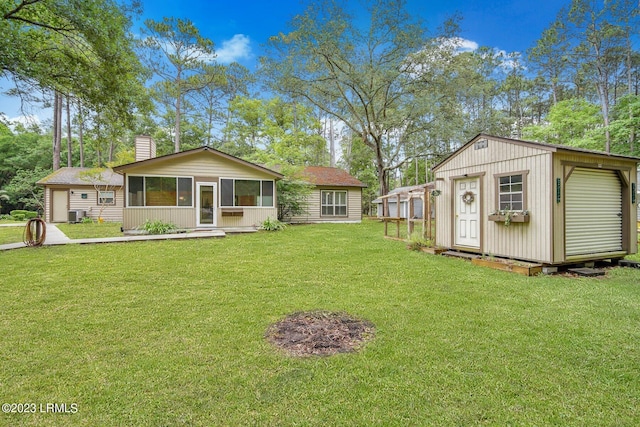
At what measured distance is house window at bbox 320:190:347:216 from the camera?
57.0 ft

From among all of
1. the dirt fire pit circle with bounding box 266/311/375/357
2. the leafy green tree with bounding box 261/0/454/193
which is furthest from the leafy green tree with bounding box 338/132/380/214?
the dirt fire pit circle with bounding box 266/311/375/357

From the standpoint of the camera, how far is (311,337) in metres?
2.80

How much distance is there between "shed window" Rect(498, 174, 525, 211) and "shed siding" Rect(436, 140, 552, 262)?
0.10m

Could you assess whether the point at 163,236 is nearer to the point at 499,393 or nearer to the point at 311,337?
the point at 311,337

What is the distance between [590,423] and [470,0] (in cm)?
1974

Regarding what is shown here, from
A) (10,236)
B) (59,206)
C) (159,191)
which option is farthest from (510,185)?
(59,206)

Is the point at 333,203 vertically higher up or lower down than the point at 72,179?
lower down

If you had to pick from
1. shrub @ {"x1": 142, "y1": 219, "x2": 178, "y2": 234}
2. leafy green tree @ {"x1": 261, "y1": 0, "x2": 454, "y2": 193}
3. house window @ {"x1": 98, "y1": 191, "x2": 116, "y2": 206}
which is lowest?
shrub @ {"x1": 142, "y1": 219, "x2": 178, "y2": 234}

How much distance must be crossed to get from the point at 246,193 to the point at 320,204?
587cm

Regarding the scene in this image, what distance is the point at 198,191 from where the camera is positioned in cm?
1143

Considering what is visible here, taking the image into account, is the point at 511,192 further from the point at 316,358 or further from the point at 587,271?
the point at 316,358

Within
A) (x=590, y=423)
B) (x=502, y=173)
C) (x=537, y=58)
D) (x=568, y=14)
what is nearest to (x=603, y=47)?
(x=568, y=14)

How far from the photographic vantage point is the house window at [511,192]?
575 centimetres

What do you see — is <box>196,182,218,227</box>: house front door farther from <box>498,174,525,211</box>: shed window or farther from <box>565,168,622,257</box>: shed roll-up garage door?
<box>565,168,622,257</box>: shed roll-up garage door
